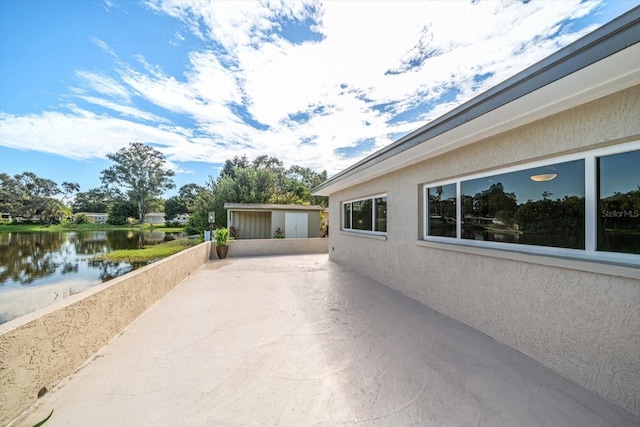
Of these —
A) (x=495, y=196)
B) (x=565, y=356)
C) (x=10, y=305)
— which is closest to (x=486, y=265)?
(x=495, y=196)

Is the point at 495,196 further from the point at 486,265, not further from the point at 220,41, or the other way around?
the point at 220,41

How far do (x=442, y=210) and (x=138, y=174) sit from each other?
62445 mm

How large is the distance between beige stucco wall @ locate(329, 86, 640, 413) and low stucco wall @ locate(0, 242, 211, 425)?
514 cm

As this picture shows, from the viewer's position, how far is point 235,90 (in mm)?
11742

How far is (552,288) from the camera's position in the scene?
2.88 meters

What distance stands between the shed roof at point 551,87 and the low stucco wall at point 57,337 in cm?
493

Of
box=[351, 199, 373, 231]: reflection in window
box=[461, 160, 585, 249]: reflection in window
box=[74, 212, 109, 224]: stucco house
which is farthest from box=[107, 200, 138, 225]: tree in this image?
box=[461, 160, 585, 249]: reflection in window

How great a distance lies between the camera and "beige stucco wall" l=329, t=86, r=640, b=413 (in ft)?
7.57

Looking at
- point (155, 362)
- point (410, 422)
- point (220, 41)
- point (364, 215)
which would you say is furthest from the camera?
point (220, 41)

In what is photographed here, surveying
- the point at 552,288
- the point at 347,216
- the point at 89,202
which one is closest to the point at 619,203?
the point at 552,288

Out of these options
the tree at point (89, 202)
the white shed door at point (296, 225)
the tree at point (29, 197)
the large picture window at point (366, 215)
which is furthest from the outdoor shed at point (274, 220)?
the tree at point (89, 202)

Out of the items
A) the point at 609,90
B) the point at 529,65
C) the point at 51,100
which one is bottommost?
the point at 609,90

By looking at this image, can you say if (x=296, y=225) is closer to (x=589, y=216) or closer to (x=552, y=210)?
(x=552, y=210)

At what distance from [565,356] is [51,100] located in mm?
29458
